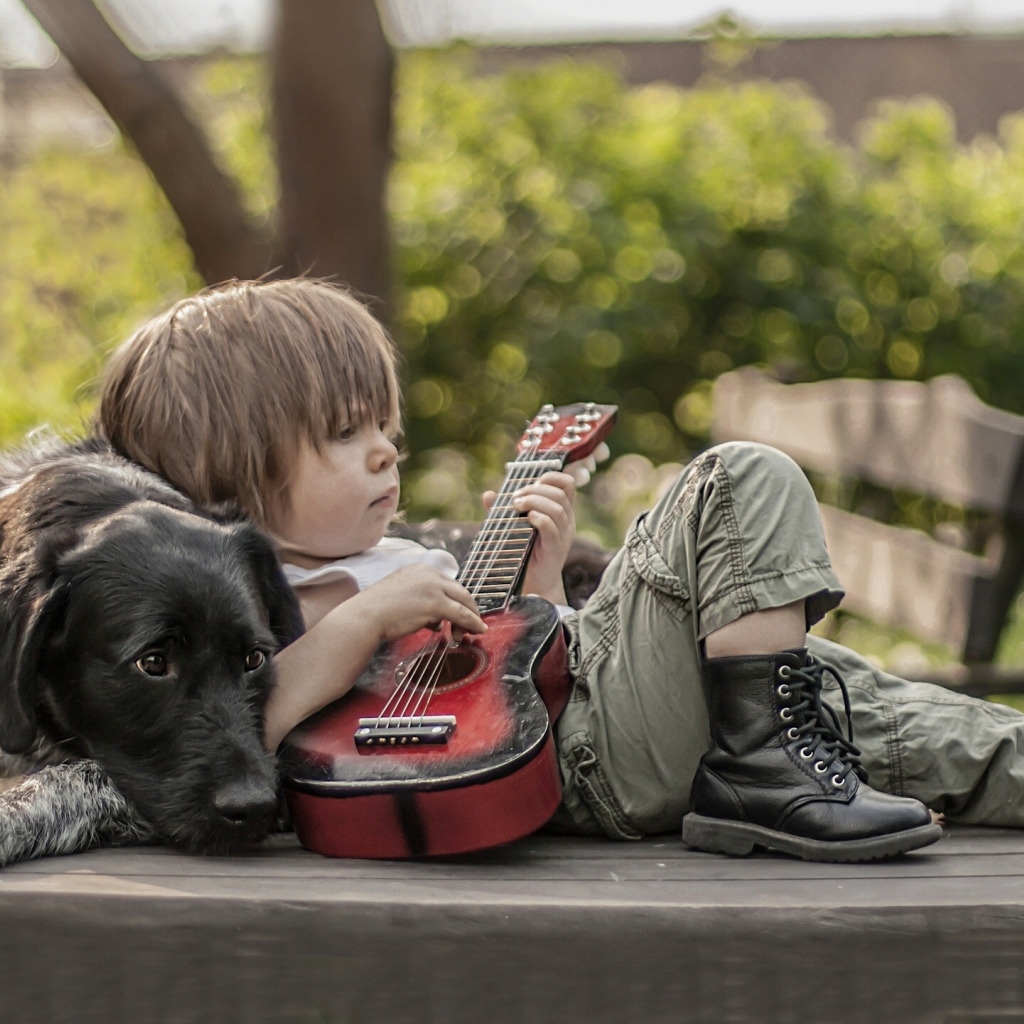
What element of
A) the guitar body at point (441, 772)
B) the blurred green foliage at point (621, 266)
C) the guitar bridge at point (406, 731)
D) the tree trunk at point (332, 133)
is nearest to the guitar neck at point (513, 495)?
the guitar body at point (441, 772)

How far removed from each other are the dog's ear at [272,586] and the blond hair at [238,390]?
24 centimetres

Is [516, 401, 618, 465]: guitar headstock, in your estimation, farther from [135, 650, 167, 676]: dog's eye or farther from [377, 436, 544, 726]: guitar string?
[135, 650, 167, 676]: dog's eye

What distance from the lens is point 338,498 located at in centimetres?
245

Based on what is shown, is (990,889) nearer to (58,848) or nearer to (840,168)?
(58,848)

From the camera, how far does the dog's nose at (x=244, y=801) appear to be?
1889mm

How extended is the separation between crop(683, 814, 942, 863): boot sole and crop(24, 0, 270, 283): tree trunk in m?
3.15

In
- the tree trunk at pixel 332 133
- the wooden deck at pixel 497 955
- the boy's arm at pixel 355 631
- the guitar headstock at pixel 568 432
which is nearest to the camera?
the wooden deck at pixel 497 955

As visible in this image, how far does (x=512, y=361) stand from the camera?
6.34 meters

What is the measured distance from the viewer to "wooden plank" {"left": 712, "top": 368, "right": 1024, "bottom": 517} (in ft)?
12.7

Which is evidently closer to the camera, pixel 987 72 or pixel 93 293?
pixel 93 293

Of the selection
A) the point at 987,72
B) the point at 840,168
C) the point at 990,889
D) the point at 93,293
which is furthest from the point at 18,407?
the point at 987,72

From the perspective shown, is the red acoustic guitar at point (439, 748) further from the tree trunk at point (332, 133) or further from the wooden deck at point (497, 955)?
the tree trunk at point (332, 133)

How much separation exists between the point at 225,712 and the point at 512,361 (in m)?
4.53

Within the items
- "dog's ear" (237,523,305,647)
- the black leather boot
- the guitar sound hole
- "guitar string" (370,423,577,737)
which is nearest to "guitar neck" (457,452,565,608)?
"guitar string" (370,423,577,737)
